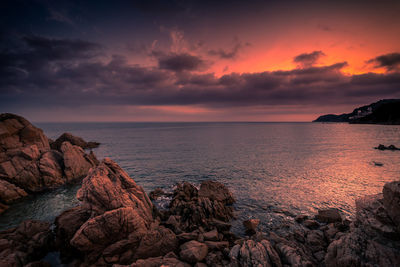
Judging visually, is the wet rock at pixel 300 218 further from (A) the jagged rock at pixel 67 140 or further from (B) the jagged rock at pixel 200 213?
(A) the jagged rock at pixel 67 140

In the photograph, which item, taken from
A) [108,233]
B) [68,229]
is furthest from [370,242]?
[68,229]

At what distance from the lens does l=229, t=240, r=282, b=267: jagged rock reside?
966 cm

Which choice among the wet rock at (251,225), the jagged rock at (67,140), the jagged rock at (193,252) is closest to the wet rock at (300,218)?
the wet rock at (251,225)

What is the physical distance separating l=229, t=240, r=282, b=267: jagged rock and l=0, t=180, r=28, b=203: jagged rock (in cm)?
3065

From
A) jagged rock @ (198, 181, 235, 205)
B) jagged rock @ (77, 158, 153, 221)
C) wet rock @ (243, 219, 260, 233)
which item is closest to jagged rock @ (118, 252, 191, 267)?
jagged rock @ (77, 158, 153, 221)

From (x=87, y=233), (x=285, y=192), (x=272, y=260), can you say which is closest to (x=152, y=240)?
(x=87, y=233)

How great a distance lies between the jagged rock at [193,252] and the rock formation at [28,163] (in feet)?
83.3

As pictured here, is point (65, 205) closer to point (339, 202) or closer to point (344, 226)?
point (344, 226)

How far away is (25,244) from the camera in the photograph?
13.2 meters

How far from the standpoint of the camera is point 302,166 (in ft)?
138

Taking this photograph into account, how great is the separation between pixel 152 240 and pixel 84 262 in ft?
15.1

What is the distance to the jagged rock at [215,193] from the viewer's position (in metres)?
22.2

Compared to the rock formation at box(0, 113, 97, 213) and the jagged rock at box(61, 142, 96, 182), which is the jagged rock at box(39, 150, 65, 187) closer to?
the rock formation at box(0, 113, 97, 213)

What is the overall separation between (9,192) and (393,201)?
39259 millimetres
